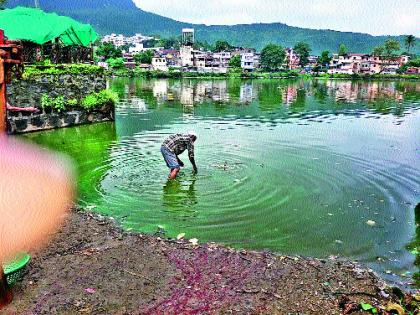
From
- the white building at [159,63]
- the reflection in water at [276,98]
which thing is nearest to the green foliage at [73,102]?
the reflection in water at [276,98]

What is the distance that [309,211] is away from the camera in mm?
9500

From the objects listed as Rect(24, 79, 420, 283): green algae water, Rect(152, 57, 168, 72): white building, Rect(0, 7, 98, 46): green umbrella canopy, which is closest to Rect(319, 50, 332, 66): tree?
Rect(152, 57, 168, 72): white building

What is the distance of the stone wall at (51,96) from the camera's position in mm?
17984

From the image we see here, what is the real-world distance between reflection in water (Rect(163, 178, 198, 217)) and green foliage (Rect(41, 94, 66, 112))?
10.6 meters

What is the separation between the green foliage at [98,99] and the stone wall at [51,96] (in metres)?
0.21

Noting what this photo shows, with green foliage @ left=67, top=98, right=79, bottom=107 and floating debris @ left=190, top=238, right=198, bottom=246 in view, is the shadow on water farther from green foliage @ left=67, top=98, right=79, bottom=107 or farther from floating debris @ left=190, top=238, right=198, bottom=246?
green foliage @ left=67, top=98, right=79, bottom=107

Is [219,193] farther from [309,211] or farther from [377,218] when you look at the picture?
[377,218]

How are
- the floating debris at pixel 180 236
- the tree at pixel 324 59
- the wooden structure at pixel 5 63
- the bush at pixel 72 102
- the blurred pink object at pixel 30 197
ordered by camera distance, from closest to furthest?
the wooden structure at pixel 5 63 < the blurred pink object at pixel 30 197 < the floating debris at pixel 180 236 < the bush at pixel 72 102 < the tree at pixel 324 59

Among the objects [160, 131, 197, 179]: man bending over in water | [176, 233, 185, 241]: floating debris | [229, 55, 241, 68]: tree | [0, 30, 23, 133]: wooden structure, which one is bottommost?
[176, 233, 185, 241]: floating debris

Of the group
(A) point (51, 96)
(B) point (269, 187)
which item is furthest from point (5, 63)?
(A) point (51, 96)

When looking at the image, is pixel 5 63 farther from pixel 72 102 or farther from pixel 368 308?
pixel 72 102

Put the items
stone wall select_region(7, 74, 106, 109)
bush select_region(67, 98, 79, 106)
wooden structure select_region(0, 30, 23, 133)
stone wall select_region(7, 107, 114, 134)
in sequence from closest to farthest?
wooden structure select_region(0, 30, 23, 133)
stone wall select_region(7, 107, 114, 134)
stone wall select_region(7, 74, 106, 109)
bush select_region(67, 98, 79, 106)

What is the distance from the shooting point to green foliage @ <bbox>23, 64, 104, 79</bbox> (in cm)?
1841

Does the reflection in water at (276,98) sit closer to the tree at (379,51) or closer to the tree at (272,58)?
the tree at (272,58)
